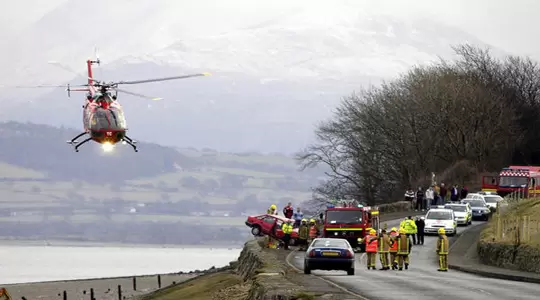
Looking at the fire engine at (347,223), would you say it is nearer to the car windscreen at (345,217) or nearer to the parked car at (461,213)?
the car windscreen at (345,217)

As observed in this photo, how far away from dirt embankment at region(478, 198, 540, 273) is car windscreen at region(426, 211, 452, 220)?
10301mm

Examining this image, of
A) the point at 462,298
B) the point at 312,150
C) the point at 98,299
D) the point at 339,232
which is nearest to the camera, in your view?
the point at 462,298

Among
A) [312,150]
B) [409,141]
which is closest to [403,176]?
[409,141]

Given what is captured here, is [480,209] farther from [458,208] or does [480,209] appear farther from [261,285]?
[261,285]

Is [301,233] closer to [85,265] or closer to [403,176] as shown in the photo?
[403,176]

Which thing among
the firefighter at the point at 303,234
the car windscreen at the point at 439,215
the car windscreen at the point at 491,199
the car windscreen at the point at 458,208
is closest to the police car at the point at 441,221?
the car windscreen at the point at 439,215

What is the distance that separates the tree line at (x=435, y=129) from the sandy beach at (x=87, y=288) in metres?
23.6

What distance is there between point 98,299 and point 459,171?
35.6 metres

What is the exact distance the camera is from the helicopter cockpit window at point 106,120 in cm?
6116

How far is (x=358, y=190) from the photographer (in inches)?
5408

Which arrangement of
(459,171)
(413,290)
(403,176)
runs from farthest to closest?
1. (403,176)
2. (459,171)
3. (413,290)

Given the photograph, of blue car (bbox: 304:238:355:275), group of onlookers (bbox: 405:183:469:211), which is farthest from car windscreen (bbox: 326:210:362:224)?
group of onlookers (bbox: 405:183:469:211)

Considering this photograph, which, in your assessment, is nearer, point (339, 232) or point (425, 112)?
point (339, 232)

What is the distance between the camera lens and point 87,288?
117312 millimetres
